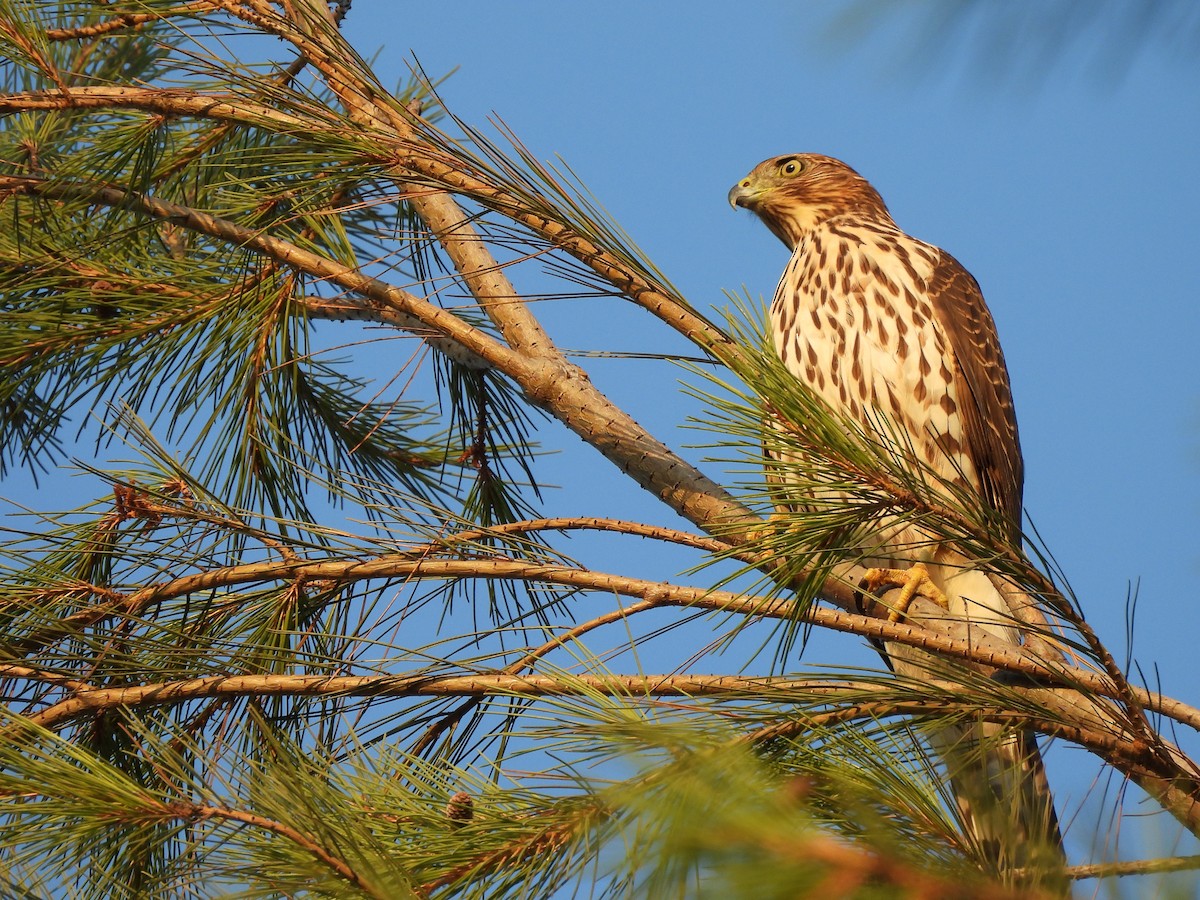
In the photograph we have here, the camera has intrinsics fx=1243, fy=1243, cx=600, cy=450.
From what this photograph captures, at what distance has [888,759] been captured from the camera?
67.3 inches

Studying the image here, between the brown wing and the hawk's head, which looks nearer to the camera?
the brown wing

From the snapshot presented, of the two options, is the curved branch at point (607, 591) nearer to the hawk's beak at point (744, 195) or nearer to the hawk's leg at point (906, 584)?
the hawk's leg at point (906, 584)

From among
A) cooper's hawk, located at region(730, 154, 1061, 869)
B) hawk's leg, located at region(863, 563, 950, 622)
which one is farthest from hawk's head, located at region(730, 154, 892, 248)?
hawk's leg, located at region(863, 563, 950, 622)

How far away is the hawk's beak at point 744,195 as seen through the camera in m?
4.56

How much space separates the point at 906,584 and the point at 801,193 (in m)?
1.85

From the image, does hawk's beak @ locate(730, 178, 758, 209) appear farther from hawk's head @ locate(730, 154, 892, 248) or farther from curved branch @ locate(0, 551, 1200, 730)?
curved branch @ locate(0, 551, 1200, 730)

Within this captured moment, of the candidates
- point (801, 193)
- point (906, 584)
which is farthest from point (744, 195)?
point (906, 584)

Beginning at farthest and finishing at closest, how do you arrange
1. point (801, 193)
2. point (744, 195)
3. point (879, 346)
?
1. point (744, 195)
2. point (801, 193)
3. point (879, 346)

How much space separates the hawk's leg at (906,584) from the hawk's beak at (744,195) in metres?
1.82

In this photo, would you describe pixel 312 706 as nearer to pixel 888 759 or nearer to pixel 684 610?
pixel 684 610

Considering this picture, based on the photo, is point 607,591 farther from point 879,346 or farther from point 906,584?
point 879,346

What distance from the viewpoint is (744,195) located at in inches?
180

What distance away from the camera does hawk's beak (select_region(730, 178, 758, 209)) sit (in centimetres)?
456

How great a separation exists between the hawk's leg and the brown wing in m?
0.49
